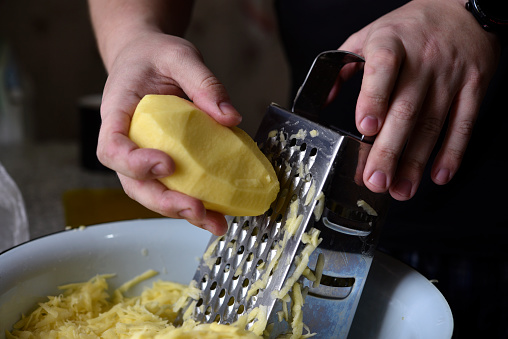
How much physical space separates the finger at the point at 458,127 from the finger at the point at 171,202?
17.1 inches

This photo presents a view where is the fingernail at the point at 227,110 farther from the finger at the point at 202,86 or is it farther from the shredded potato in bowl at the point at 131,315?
the shredded potato in bowl at the point at 131,315

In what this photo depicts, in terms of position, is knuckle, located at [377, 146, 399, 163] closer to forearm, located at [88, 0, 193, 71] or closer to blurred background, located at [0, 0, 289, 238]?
forearm, located at [88, 0, 193, 71]

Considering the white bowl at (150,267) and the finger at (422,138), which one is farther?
the white bowl at (150,267)

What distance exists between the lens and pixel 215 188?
833 mm

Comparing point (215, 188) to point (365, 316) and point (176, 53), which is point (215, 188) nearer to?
point (176, 53)

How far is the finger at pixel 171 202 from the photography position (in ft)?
2.72

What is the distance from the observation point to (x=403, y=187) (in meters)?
0.90

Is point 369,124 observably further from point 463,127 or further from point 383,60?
point 463,127

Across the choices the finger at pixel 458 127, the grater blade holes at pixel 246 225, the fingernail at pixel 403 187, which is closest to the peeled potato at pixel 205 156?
the grater blade holes at pixel 246 225

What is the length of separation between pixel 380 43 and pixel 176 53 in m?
0.39

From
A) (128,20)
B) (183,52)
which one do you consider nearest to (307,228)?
(183,52)

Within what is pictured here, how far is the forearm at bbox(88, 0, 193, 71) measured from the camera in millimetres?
1183

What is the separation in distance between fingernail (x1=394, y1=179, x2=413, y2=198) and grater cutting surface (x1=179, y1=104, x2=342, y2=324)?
0.15 m

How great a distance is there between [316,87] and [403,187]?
0.33 meters
